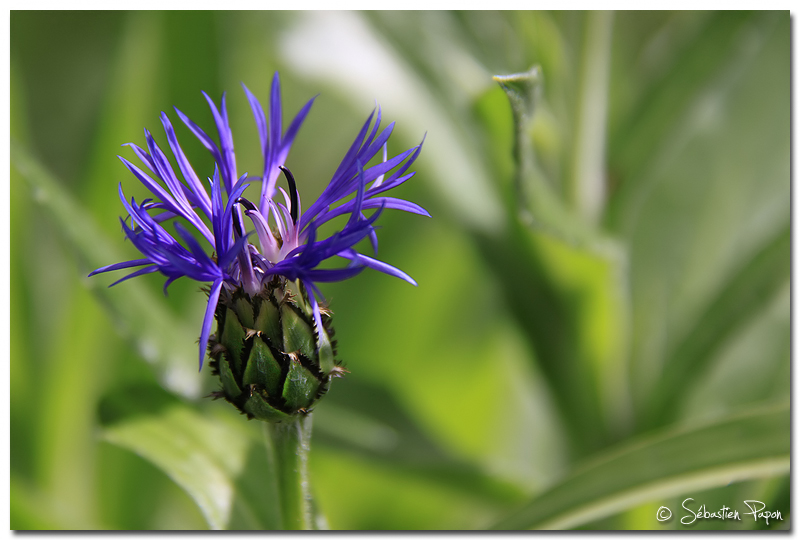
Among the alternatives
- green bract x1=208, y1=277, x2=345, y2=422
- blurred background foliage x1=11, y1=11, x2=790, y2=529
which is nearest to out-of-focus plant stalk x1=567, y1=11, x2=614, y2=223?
blurred background foliage x1=11, y1=11, x2=790, y2=529

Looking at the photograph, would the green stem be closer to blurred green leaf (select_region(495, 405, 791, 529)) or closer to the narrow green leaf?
blurred green leaf (select_region(495, 405, 791, 529))

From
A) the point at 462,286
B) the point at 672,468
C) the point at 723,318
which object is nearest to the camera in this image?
the point at 672,468

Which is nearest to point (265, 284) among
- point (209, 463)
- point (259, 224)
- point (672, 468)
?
point (259, 224)

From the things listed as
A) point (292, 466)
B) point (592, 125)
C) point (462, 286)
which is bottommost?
point (292, 466)

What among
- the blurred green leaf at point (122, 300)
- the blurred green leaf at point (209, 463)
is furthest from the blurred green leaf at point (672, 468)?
the blurred green leaf at point (122, 300)

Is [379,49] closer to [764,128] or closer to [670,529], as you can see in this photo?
[764,128]

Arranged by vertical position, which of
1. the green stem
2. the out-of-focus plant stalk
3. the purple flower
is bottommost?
the green stem

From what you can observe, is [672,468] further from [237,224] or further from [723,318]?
[237,224]
